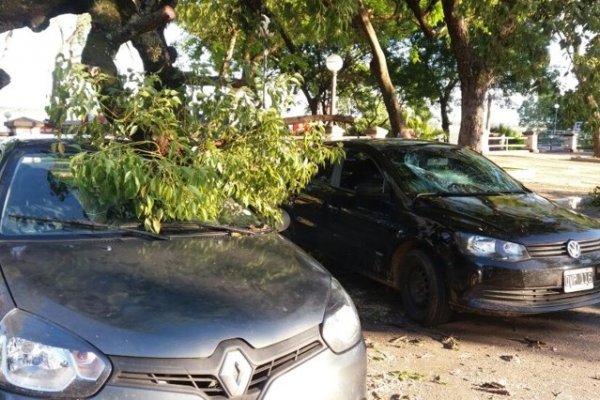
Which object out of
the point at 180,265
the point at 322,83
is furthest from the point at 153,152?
the point at 322,83

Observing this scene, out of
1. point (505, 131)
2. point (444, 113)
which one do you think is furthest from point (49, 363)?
point (505, 131)

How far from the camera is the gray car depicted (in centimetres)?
229

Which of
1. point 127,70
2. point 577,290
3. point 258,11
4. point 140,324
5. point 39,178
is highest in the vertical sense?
point 258,11

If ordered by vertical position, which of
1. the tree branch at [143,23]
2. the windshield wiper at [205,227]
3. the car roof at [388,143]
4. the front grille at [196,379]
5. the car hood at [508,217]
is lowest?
the front grille at [196,379]

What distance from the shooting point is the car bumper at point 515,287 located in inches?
188

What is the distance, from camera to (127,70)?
13.9 ft

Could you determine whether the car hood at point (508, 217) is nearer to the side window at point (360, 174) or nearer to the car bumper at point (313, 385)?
the side window at point (360, 174)

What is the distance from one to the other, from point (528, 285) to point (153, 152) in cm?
300

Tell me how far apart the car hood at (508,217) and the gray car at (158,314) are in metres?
2.05

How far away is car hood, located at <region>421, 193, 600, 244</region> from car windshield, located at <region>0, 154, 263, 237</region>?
2028 millimetres

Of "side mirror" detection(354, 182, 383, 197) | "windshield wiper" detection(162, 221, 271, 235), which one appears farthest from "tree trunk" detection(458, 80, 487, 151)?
"windshield wiper" detection(162, 221, 271, 235)

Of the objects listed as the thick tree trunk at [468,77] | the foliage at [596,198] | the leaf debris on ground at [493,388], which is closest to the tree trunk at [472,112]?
the thick tree trunk at [468,77]

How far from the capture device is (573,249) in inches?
197

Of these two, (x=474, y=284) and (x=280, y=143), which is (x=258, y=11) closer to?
(x=280, y=143)
